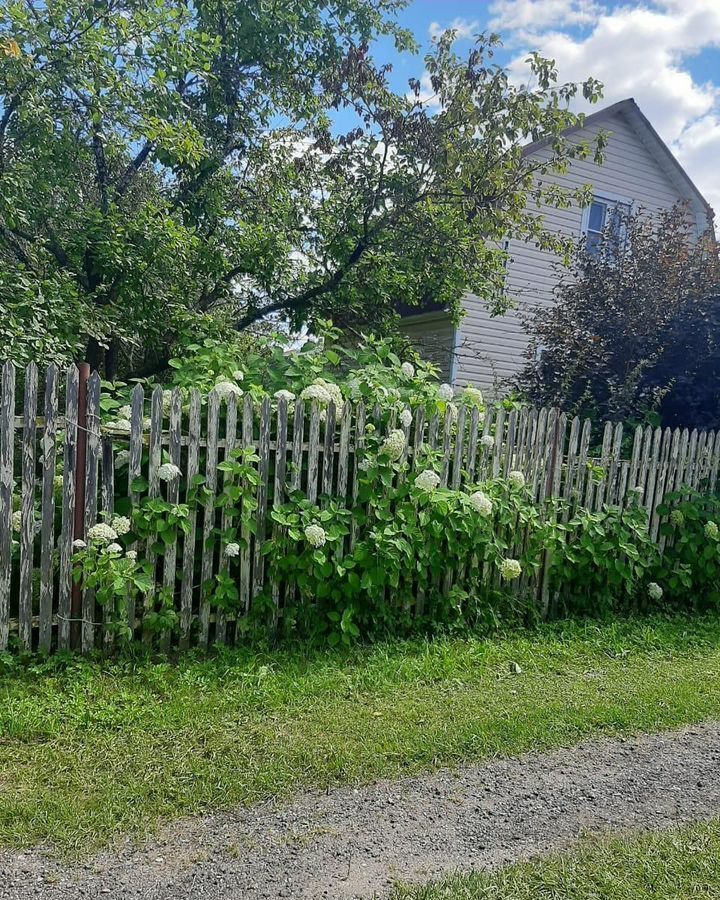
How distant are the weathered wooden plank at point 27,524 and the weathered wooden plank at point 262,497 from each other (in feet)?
4.16

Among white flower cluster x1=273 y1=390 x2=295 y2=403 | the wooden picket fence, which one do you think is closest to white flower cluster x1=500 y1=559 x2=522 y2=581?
the wooden picket fence

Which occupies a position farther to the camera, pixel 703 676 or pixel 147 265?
pixel 147 265

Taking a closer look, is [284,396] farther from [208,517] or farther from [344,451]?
[208,517]

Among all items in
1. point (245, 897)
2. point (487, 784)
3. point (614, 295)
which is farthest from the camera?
point (614, 295)

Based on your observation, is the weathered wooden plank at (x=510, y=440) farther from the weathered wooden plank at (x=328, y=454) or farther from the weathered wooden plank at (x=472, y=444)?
the weathered wooden plank at (x=328, y=454)

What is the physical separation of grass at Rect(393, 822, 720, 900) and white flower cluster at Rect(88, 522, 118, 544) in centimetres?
226

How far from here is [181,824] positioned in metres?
2.38

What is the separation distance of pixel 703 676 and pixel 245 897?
3491 millimetres

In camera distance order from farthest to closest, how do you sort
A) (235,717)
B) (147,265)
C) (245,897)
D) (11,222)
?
(147,265) → (11,222) → (235,717) → (245,897)

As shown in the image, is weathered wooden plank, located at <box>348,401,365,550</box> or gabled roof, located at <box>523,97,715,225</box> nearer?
weathered wooden plank, located at <box>348,401,365,550</box>

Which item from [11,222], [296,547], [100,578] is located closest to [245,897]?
[100,578]

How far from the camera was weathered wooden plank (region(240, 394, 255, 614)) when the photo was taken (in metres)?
3.88

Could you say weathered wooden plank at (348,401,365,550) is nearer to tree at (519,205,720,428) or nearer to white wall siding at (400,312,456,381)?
tree at (519,205,720,428)

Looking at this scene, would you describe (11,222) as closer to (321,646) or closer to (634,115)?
(321,646)
